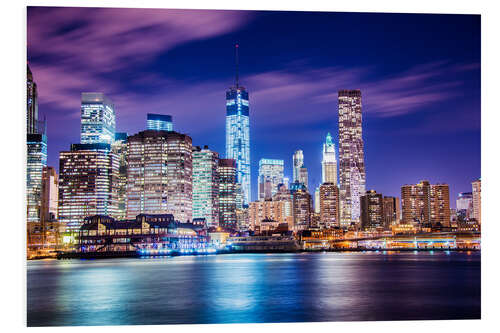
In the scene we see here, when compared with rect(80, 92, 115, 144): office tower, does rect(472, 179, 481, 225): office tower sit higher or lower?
lower

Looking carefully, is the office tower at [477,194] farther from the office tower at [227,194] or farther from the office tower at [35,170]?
the office tower at [227,194]

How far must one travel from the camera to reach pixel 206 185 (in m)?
114

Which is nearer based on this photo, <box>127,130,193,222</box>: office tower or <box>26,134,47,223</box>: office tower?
<box>26,134,47,223</box>: office tower

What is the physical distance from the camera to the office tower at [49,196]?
79.9m

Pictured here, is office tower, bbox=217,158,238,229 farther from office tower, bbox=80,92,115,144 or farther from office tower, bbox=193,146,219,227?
office tower, bbox=80,92,115,144

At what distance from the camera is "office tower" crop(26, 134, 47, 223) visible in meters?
66.9

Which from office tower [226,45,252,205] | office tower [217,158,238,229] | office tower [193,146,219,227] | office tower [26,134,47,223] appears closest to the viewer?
office tower [26,134,47,223]

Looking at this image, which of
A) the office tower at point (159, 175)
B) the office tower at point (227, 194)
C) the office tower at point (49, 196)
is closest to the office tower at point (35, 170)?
the office tower at point (49, 196)

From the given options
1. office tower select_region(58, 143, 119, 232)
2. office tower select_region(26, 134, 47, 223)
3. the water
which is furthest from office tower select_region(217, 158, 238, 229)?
the water

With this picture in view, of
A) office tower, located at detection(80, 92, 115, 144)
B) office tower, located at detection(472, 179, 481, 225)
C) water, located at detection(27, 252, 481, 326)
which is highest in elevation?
office tower, located at detection(80, 92, 115, 144)

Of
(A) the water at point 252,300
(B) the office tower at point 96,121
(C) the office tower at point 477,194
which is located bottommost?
(A) the water at point 252,300

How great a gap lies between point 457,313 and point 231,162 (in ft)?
351

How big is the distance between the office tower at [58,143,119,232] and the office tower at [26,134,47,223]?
9087 mm

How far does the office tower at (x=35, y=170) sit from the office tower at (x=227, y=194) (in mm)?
39907
